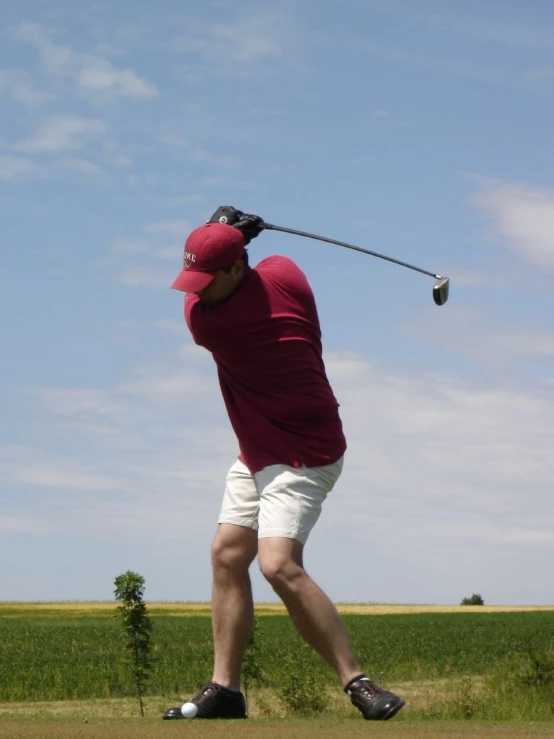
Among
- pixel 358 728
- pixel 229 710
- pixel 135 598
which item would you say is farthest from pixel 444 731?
pixel 135 598

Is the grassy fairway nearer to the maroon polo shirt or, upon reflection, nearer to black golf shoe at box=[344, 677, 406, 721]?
black golf shoe at box=[344, 677, 406, 721]

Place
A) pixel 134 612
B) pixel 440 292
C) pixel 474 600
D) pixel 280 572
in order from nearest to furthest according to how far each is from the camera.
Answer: pixel 280 572 < pixel 440 292 < pixel 134 612 < pixel 474 600

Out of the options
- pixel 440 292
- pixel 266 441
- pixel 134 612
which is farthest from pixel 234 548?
pixel 134 612

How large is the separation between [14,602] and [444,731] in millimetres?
53677

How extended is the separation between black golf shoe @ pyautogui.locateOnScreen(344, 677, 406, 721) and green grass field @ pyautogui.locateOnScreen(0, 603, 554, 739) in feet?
0.27

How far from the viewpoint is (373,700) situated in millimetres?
5961

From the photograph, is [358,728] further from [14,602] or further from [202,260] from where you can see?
[14,602]

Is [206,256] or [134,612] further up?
[206,256]

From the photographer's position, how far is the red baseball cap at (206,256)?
5891 mm

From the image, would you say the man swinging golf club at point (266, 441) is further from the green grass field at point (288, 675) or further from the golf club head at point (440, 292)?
the golf club head at point (440, 292)

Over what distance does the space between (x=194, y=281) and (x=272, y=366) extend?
0.62 m

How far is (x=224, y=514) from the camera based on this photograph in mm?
6305

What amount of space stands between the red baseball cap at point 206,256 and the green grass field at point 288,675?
7.30ft

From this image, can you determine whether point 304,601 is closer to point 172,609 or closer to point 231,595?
point 231,595
